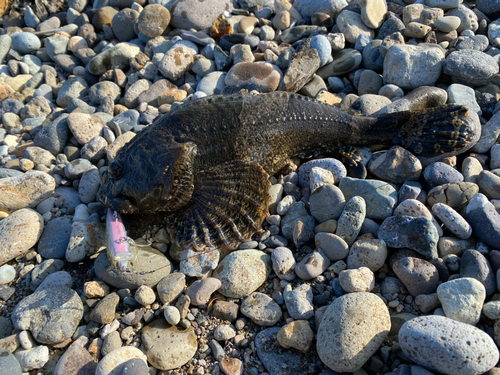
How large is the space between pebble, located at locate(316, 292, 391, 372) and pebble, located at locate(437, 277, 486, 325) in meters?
0.53

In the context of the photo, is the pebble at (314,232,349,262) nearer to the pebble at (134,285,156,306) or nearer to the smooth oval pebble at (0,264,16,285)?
the pebble at (134,285,156,306)

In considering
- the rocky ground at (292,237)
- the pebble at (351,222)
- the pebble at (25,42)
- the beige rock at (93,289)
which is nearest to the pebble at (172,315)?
the rocky ground at (292,237)

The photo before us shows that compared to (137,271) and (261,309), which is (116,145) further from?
(261,309)

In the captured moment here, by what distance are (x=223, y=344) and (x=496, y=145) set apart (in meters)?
4.23

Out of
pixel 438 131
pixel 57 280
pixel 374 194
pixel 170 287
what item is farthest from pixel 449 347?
pixel 57 280

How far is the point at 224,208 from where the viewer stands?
4516 mm

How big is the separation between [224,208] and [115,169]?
1414 millimetres

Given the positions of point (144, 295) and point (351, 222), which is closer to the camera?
point (144, 295)

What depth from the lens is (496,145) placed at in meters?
4.73

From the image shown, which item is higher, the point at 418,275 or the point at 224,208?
the point at 418,275

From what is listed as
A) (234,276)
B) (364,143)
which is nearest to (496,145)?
(364,143)

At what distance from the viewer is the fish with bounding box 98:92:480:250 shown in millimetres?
4348

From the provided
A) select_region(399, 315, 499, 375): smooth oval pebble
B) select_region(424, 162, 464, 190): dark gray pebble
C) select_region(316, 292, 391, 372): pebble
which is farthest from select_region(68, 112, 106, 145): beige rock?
select_region(399, 315, 499, 375): smooth oval pebble

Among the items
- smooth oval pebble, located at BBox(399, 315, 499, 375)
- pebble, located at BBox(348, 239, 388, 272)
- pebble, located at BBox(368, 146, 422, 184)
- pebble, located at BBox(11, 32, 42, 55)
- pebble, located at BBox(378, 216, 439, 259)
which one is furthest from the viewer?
pebble, located at BBox(11, 32, 42, 55)
